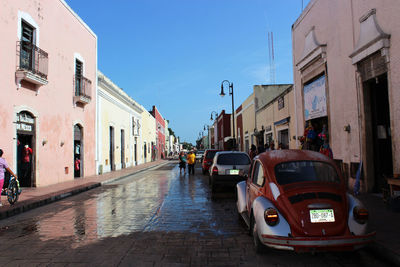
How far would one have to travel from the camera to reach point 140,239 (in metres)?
5.37

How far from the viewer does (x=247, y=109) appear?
104 feet

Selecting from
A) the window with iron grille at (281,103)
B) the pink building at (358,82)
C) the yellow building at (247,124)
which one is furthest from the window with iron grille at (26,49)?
the yellow building at (247,124)

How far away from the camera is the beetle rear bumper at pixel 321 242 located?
3.80 m

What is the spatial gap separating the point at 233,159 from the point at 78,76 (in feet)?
37.9

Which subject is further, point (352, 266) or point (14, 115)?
point (14, 115)

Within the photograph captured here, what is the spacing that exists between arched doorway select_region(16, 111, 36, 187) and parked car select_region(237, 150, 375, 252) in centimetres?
1162

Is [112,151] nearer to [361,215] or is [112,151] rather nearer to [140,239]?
[140,239]

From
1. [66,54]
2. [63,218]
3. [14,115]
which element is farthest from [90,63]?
[63,218]

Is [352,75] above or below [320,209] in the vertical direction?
above

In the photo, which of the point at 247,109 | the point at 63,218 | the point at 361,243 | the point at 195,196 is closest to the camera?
the point at 361,243

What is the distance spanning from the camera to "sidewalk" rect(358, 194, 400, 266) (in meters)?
4.18

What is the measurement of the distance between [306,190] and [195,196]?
21.8 feet

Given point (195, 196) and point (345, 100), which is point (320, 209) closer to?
point (195, 196)

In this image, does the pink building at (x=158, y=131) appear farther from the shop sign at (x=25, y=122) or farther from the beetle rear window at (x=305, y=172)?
the beetle rear window at (x=305, y=172)
